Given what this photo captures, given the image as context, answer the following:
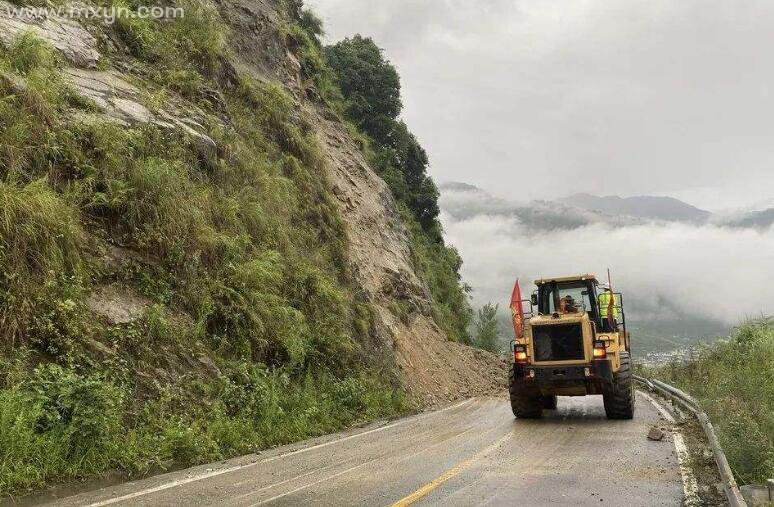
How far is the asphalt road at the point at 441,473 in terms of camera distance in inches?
244

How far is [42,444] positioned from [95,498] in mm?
1048

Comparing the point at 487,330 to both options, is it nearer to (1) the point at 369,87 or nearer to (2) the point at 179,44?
(1) the point at 369,87

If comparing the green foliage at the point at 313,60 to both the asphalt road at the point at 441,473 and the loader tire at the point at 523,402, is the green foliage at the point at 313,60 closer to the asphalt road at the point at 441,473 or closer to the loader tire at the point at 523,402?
the loader tire at the point at 523,402

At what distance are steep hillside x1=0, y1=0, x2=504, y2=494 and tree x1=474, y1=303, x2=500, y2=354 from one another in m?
12.6

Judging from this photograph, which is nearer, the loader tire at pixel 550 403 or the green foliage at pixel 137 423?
the green foliage at pixel 137 423

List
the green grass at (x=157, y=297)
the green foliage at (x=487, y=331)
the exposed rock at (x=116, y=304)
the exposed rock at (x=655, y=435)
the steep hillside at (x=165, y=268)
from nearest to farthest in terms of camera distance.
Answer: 1. the green grass at (x=157, y=297)
2. the steep hillside at (x=165, y=268)
3. the exposed rock at (x=116, y=304)
4. the exposed rock at (x=655, y=435)
5. the green foliage at (x=487, y=331)

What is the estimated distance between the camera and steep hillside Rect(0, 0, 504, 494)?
7.73 meters

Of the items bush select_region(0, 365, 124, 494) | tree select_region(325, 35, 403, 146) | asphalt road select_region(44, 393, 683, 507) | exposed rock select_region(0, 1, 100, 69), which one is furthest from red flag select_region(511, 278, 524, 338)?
tree select_region(325, 35, 403, 146)

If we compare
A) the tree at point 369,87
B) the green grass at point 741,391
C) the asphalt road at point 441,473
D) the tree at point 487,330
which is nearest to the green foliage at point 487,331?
the tree at point 487,330

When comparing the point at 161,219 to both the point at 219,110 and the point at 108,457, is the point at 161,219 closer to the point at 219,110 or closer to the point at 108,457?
the point at 108,457

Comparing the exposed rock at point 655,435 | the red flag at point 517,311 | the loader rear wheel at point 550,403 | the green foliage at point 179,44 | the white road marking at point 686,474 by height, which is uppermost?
the green foliage at point 179,44

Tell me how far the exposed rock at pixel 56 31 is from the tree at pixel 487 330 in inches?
971

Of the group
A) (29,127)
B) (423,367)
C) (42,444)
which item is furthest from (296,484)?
(423,367)

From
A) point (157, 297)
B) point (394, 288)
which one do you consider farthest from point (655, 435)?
point (394, 288)
